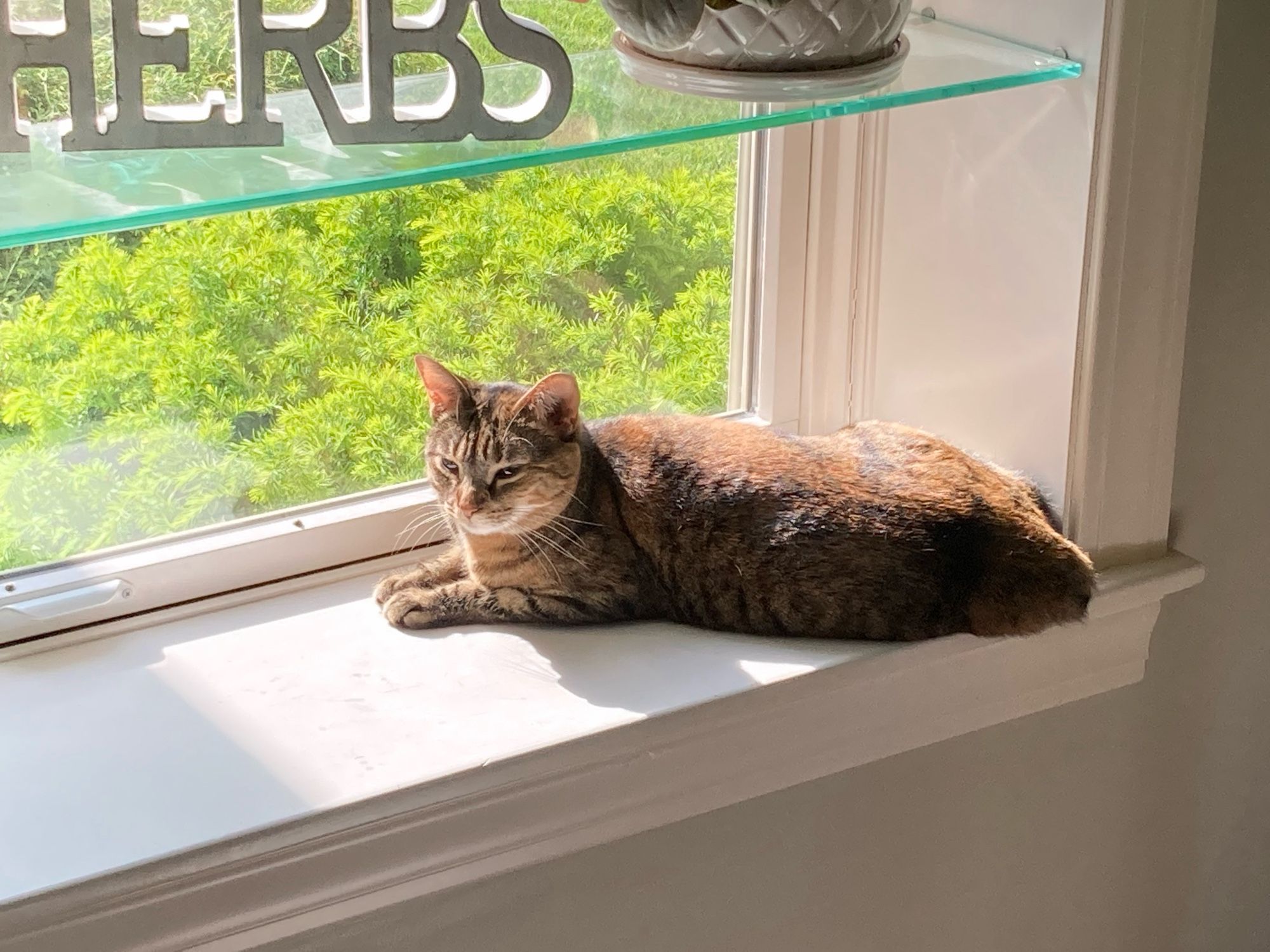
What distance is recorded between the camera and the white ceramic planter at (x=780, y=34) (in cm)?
110

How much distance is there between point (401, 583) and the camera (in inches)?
55.6

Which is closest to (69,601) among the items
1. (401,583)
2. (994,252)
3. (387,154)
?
(401,583)

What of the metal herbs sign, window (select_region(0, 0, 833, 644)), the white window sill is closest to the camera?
the metal herbs sign

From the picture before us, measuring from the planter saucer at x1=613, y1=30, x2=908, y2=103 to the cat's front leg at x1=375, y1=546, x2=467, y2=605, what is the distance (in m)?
0.51

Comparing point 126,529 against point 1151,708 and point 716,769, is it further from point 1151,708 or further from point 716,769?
point 1151,708

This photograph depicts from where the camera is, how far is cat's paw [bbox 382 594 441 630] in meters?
1.37

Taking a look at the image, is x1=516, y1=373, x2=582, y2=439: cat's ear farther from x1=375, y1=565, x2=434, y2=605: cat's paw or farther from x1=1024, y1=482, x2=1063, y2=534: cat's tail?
x1=1024, y1=482, x2=1063, y2=534: cat's tail

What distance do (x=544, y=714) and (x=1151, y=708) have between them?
710 mm

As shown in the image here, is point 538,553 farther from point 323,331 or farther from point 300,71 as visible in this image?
point 300,71

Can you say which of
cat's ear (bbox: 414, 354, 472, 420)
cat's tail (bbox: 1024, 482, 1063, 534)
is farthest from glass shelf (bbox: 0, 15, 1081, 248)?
cat's tail (bbox: 1024, 482, 1063, 534)

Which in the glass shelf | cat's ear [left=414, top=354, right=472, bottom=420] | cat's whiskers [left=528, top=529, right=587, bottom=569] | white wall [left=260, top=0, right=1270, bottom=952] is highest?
the glass shelf

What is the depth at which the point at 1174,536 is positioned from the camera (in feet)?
4.93

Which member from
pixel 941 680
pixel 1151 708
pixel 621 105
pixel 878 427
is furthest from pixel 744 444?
pixel 1151 708

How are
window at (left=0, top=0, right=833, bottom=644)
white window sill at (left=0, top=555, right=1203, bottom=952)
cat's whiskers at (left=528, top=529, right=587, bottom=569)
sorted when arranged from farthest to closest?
1. cat's whiskers at (left=528, top=529, right=587, bottom=569)
2. window at (left=0, top=0, right=833, bottom=644)
3. white window sill at (left=0, top=555, right=1203, bottom=952)
